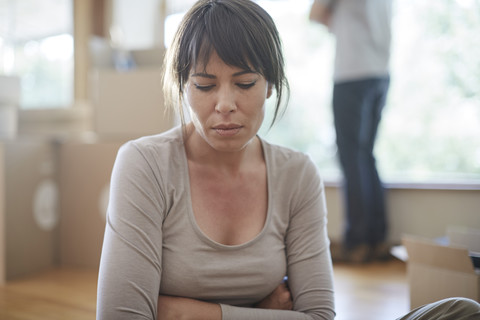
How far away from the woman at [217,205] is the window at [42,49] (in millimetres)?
2512

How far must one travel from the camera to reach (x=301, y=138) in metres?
2.54

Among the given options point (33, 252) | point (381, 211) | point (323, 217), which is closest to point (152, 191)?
point (323, 217)

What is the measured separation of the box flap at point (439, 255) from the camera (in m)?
1.08

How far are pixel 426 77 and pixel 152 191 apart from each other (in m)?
1.79

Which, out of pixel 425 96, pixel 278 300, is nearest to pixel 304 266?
pixel 278 300

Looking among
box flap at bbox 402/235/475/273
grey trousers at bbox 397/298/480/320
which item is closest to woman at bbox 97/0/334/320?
grey trousers at bbox 397/298/480/320

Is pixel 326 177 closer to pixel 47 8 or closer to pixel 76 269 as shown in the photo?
pixel 76 269

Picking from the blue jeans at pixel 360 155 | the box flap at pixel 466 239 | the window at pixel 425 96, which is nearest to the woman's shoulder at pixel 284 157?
the box flap at pixel 466 239

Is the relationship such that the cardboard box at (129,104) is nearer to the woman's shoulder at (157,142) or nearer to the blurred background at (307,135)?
the blurred background at (307,135)

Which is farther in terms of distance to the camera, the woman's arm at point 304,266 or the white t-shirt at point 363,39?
the white t-shirt at point 363,39

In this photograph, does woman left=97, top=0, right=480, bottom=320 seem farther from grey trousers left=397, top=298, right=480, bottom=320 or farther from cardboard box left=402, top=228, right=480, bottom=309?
cardboard box left=402, top=228, right=480, bottom=309

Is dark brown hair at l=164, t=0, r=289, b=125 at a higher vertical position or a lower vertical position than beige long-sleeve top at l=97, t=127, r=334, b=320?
higher

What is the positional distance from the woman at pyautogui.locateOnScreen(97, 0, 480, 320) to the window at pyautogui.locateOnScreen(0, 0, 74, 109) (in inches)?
98.9

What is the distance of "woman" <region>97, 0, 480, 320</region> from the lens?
80 cm
